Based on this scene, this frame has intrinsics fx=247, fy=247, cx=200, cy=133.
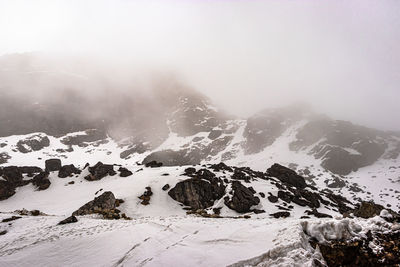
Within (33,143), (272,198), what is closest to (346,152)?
(272,198)

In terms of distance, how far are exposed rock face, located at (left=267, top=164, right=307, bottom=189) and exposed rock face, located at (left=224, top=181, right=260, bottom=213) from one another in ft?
83.1

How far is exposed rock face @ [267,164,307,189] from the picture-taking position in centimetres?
7075

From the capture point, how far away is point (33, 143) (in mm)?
181125

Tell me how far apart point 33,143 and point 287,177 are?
183 metres

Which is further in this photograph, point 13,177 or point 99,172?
point 99,172

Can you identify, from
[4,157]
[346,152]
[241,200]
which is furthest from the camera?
[346,152]

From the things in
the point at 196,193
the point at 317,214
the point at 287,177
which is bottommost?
the point at 317,214

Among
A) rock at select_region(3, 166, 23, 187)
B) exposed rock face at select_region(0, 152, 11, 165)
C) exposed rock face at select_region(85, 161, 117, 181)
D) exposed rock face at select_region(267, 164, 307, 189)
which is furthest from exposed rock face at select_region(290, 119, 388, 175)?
exposed rock face at select_region(0, 152, 11, 165)

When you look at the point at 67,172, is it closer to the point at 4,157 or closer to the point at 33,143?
the point at 4,157

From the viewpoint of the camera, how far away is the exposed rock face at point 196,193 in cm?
4647

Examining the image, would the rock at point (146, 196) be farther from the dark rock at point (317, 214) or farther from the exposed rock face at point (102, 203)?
the dark rock at point (317, 214)

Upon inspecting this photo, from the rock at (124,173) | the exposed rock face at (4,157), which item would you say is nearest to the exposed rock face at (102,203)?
the rock at (124,173)

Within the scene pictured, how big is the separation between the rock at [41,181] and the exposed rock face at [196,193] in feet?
93.6

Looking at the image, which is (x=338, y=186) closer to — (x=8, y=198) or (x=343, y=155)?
(x=343, y=155)
